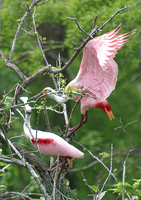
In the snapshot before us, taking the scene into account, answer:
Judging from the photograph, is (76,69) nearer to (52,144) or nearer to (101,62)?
(52,144)

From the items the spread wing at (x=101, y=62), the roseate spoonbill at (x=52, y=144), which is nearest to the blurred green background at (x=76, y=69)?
the spread wing at (x=101, y=62)

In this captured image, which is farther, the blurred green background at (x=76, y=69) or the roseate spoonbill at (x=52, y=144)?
the blurred green background at (x=76, y=69)

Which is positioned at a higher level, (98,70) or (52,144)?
(98,70)

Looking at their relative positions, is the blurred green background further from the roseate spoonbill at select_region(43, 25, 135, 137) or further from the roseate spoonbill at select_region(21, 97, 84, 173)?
the roseate spoonbill at select_region(21, 97, 84, 173)

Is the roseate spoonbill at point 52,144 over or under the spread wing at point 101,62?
under

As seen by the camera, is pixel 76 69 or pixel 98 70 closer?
pixel 98 70

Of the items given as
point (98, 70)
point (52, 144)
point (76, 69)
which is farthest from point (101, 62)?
point (76, 69)

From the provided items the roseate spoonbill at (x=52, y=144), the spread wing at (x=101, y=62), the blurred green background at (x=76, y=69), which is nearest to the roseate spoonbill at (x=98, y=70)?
the spread wing at (x=101, y=62)

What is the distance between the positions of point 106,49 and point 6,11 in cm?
524

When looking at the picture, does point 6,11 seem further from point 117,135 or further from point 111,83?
point 111,83

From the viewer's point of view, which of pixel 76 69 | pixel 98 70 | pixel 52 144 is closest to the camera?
pixel 52 144

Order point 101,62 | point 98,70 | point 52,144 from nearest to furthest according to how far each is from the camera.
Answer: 1. point 101,62
2. point 52,144
3. point 98,70

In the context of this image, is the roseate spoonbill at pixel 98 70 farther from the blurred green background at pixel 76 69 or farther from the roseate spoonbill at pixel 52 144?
the blurred green background at pixel 76 69

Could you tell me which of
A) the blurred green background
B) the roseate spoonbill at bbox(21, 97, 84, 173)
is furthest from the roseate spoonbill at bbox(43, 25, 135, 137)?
the blurred green background
